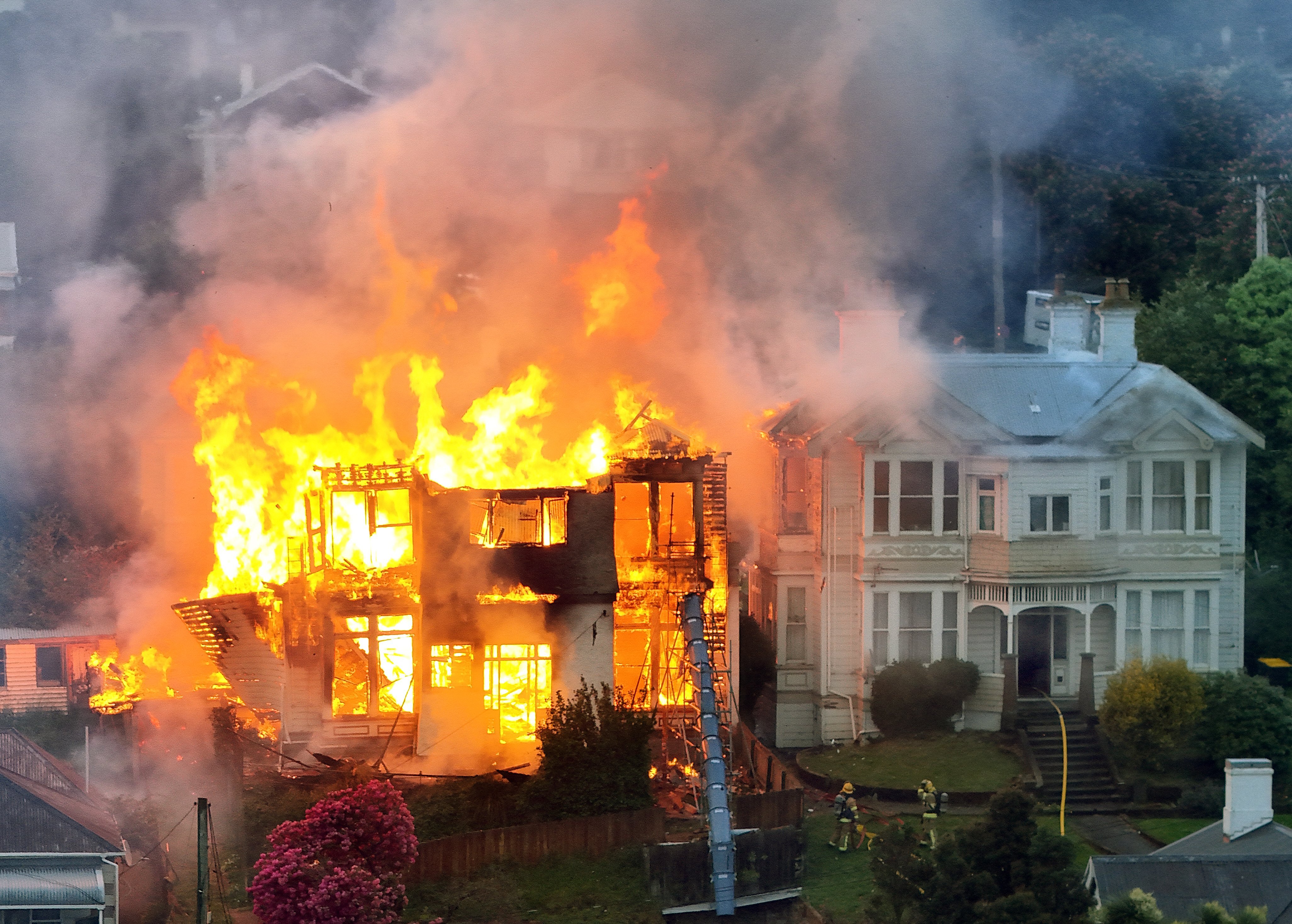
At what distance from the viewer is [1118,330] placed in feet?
126

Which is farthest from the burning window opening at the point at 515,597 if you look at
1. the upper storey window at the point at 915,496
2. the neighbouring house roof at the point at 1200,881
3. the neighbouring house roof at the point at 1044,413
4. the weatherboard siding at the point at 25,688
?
the neighbouring house roof at the point at 1200,881

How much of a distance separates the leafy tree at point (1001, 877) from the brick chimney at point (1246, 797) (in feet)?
13.2

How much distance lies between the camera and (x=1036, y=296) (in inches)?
2106

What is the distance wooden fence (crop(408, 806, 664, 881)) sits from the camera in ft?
94.2

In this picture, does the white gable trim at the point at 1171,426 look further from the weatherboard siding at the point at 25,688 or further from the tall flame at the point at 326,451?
the weatherboard siding at the point at 25,688

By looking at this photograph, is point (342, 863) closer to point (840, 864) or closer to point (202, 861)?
point (202, 861)

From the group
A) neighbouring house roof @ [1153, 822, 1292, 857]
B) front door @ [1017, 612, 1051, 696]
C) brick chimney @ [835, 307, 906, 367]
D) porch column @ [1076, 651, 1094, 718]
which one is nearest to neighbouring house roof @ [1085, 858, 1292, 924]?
neighbouring house roof @ [1153, 822, 1292, 857]

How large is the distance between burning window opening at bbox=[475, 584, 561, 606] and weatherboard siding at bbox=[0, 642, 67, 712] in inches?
434

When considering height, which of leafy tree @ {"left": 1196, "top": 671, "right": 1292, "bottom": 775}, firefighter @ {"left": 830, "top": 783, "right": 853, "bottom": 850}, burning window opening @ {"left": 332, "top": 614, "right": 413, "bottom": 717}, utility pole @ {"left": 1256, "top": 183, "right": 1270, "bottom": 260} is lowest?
firefighter @ {"left": 830, "top": 783, "right": 853, "bottom": 850}

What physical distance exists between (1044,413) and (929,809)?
30.2ft

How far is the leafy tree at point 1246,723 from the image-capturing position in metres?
34.2

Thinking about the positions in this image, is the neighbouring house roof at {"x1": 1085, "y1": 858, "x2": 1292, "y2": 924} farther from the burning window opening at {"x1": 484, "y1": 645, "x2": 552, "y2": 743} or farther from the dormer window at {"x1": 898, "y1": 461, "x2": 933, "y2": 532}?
the dormer window at {"x1": 898, "y1": 461, "x2": 933, "y2": 532}

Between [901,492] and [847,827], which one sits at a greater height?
[901,492]

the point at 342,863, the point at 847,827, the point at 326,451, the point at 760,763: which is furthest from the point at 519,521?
the point at 342,863
